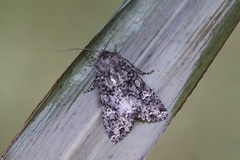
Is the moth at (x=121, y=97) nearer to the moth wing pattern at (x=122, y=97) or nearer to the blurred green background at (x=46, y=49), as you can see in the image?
the moth wing pattern at (x=122, y=97)

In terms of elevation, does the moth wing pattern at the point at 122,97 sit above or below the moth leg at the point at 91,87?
above

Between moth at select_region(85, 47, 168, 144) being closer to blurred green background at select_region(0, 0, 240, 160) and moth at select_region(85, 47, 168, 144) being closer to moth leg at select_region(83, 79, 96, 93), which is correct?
moth leg at select_region(83, 79, 96, 93)

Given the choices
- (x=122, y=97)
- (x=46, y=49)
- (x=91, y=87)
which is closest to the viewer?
(x=91, y=87)

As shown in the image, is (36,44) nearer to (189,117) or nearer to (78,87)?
(189,117)

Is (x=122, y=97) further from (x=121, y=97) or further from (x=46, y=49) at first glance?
(x=46, y=49)

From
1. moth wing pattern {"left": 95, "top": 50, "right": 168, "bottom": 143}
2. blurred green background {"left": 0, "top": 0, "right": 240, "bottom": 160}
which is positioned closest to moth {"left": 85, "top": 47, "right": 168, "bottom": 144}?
moth wing pattern {"left": 95, "top": 50, "right": 168, "bottom": 143}

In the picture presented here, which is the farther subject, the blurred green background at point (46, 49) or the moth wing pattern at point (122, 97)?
the blurred green background at point (46, 49)

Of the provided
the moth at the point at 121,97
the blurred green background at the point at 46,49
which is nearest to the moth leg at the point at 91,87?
the moth at the point at 121,97

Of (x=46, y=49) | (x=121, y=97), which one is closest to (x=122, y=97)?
(x=121, y=97)

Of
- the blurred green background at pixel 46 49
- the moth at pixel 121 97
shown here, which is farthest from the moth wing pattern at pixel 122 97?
the blurred green background at pixel 46 49
